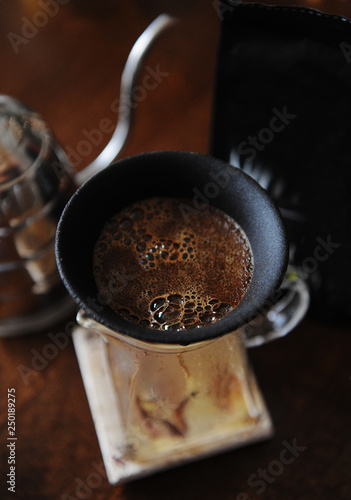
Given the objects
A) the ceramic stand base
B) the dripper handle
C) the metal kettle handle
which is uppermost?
the metal kettle handle

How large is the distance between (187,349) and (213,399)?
191mm

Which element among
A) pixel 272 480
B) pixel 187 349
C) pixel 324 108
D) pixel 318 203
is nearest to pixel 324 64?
pixel 324 108

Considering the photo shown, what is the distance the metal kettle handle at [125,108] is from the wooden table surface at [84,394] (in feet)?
0.06

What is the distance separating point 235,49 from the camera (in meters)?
0.68

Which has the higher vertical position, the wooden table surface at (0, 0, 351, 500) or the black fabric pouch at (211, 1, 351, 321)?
the black fabric pouch at (211, 1, 351, 321)

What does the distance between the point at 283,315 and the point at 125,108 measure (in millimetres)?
380

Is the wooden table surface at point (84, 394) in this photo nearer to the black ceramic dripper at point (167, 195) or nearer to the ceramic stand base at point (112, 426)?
the ceramic stand base at point (112, 426)

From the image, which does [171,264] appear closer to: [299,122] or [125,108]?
[299,122]

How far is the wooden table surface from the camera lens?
73 cm

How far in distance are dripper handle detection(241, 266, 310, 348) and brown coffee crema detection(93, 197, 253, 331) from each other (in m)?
0.17

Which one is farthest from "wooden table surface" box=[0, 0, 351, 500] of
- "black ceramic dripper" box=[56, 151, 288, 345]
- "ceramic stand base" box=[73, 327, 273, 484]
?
"black ceramic dripper" box=[56, 151, 288, 345]

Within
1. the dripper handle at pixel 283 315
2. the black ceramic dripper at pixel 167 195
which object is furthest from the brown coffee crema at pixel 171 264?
the dripper handle at pixel 283 315

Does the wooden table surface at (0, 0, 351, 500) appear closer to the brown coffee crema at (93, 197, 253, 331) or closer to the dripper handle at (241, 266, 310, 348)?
the dripper handle at (241, 266, 310, 348)

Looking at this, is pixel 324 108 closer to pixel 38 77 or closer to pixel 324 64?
pixel 324 64
